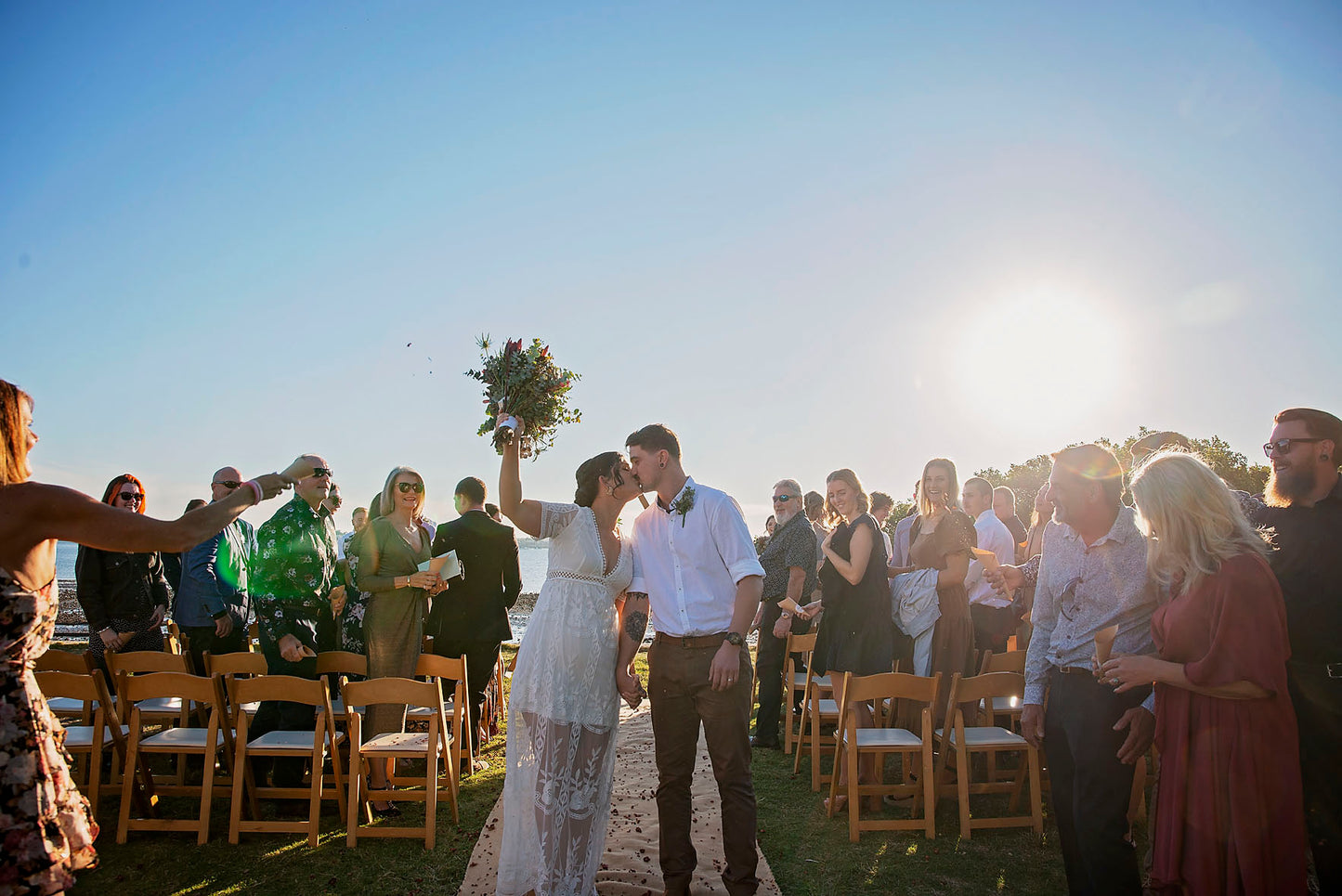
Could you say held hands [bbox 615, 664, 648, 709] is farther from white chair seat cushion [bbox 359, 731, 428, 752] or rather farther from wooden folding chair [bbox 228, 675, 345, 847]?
wooden folding chair [bbox 228, 675, 345, 847]

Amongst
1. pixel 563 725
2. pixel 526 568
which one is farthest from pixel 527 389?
pixel 526 568

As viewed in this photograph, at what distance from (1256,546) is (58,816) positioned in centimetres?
452

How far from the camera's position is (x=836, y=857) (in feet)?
15.8

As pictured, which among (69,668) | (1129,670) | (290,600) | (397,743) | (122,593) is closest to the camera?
(1129,670)

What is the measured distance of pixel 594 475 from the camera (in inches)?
167

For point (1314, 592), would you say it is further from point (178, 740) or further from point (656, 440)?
point (178, 740)

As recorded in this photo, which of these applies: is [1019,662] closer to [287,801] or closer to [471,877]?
[471,877]

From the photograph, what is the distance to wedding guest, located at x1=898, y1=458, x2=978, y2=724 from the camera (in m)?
5.84

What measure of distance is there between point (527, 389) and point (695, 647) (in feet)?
5.48

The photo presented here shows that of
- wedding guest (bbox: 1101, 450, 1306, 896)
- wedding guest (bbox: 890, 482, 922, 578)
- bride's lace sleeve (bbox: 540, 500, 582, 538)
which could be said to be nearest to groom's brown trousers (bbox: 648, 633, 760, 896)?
bride's lace sleeve (bbox: 540, 500, 582, 538)

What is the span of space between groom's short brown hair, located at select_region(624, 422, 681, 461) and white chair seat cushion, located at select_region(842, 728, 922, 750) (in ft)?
8.20

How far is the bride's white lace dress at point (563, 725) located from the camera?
3.95 metres

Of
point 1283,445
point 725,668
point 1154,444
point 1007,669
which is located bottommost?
point 1007,669

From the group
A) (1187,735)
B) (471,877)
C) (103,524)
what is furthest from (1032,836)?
(103,524)
